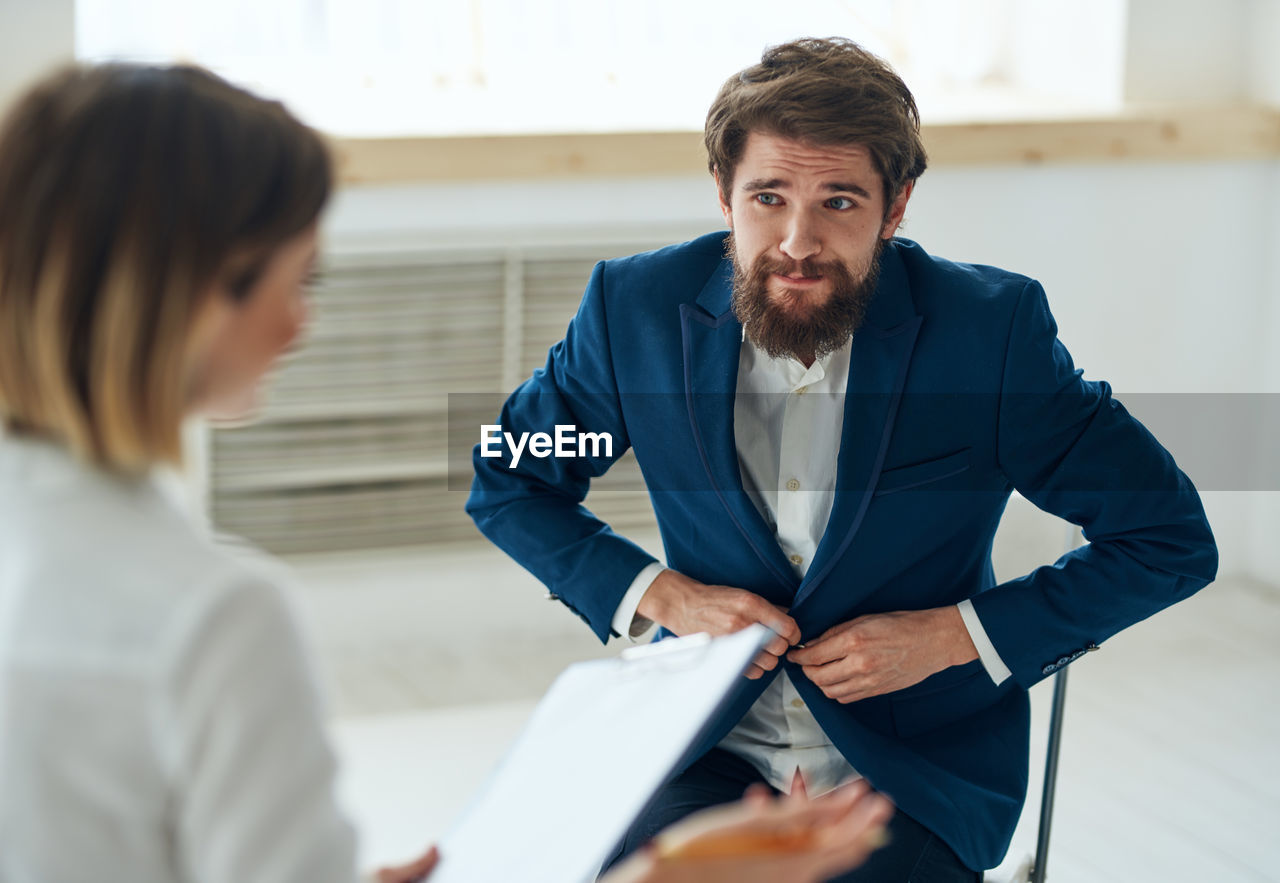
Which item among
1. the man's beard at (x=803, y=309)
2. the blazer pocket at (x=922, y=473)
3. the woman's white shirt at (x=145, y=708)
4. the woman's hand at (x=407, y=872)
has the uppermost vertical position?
Result: the man's beard at (x=803, y=309)

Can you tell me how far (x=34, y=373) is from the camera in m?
0.70

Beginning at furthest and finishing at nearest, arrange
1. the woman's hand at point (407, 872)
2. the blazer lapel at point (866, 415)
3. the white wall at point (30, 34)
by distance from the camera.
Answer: the white wall at point (30, 34)
the blazer lapel at point (866, 415)
the woman's hand at point (407, 872)

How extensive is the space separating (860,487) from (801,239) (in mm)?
281

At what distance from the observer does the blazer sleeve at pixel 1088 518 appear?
56.1 inches

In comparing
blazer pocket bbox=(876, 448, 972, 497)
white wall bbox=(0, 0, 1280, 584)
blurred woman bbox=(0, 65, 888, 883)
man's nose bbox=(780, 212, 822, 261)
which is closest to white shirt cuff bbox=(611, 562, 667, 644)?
blazer pocket bbox=(876, 448, 972, 497)

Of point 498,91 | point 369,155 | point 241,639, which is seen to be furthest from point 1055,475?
point 498,91

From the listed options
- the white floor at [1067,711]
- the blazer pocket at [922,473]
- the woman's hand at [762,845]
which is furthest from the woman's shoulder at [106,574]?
the white floor at [1067,711]

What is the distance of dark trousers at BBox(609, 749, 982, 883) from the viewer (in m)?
1.36

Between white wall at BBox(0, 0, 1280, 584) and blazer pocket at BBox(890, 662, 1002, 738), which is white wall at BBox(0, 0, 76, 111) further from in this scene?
blazer pocket at BBox(890, 662, 1002, 738)

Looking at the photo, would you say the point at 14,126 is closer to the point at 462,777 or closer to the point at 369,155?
the point at 462,777

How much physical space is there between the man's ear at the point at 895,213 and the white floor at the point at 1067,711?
2.93ft

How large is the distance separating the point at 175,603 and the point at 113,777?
0.32 feet

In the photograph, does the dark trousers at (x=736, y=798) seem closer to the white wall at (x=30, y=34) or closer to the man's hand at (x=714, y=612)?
the man's hand at (x=714, y=612)

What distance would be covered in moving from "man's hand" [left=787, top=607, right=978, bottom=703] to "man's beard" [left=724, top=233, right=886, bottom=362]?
1.03ft
